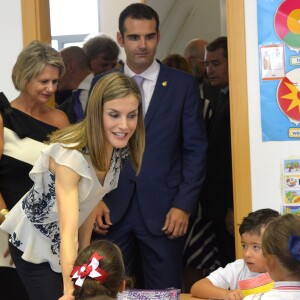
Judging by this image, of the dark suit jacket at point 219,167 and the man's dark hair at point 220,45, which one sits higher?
the man's dark hair at point 220,45

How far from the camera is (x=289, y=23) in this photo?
13.1 ft

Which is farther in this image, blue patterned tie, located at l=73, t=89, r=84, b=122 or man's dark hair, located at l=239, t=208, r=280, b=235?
blue patterned tie, located at l=73, t=89, r=84, b=122

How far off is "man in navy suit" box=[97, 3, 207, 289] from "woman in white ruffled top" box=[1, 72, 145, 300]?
3.16 ft

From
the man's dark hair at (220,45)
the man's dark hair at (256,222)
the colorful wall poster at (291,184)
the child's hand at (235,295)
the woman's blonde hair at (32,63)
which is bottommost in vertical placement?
the child's hand at (235,295)

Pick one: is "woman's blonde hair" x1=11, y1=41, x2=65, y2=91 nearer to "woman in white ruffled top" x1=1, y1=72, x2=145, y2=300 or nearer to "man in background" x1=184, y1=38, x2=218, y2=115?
"woman in white ruffled top" x1=1, y1=72, x2=145, y2=300

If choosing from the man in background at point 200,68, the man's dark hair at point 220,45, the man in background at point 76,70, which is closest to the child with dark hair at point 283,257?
→ the man's dark hair at point 220,45

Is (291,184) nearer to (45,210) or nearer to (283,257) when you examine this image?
(283,257)

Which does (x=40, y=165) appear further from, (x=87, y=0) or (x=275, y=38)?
(x=87, y=0)

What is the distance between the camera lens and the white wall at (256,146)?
4.01m

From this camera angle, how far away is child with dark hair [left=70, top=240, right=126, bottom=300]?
2.52m

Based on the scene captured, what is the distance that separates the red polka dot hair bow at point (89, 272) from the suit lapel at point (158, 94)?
5.27 ft

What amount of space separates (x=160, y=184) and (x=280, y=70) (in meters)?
0.82

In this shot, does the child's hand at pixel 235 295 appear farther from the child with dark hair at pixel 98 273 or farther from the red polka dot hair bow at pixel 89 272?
the red polka dot hair bow at pixel 89 272

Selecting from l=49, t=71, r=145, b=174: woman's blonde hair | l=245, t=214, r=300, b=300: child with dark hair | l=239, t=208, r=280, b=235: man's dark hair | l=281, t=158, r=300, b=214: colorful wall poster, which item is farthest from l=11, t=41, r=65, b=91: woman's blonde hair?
l=245, t=214, r=300, b=300: child with dark hair
